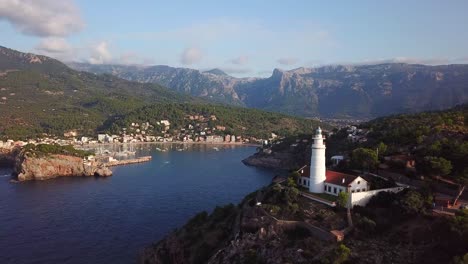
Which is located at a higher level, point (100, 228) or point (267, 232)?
point (267, 232)

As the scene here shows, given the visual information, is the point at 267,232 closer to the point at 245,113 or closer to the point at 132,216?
the point at 132,216

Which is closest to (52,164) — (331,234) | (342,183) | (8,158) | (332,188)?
(8,158)

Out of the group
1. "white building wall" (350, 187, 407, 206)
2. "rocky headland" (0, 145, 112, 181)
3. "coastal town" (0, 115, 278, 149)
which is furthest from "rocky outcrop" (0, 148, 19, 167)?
"white building wall" (350, 187, 407, 206)

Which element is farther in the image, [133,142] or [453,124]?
[133,142]

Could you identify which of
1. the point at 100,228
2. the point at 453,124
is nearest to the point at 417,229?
the point at 453,124

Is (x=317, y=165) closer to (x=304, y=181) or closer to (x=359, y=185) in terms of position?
(x=304, y=181)

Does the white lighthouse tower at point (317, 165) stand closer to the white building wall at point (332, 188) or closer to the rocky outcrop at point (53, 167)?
the white building wall at point (332, 188)

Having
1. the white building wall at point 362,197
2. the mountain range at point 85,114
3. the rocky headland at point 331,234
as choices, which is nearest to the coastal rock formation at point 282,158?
the rocky headland at point 331,234
